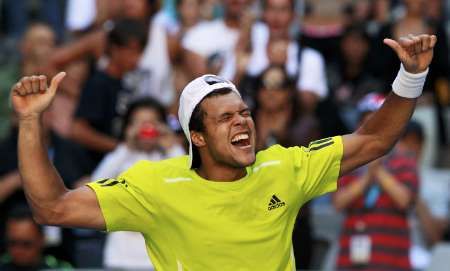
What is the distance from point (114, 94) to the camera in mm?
10000

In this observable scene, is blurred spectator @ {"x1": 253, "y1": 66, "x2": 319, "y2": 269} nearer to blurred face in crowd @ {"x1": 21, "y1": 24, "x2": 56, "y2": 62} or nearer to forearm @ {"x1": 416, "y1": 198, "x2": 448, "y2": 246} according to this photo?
forearm @ {"x1": 416, "y1": 198, "x2": 448, "y2": 246}

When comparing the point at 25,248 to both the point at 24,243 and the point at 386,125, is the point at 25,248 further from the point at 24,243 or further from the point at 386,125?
the point at 386,125

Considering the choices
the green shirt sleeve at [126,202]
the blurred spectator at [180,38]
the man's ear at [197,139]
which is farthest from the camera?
the blurred spectator at [180,38]

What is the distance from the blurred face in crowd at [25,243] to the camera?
351 inches

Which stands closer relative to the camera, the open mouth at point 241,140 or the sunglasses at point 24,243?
Answer: the open mouth at point 241,140

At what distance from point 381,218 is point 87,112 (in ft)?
8.89

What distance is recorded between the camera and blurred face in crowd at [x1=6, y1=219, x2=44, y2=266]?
8906mm

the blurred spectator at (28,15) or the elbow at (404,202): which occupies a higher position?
the blurred spectator at (28,15)

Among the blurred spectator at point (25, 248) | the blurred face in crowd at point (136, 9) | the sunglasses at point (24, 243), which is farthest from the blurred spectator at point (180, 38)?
the sunglasses at point (24, 243)

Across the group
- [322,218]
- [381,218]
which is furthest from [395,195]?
[322,218]

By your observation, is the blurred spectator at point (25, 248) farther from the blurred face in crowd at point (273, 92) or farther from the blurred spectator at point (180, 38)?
the blurred face in crowd at point (273, 92)

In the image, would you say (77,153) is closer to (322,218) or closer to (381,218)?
(322,218)

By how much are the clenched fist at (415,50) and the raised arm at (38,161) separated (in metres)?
1.63

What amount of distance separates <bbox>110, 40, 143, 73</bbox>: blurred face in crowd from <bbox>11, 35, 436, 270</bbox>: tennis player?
407 cm
